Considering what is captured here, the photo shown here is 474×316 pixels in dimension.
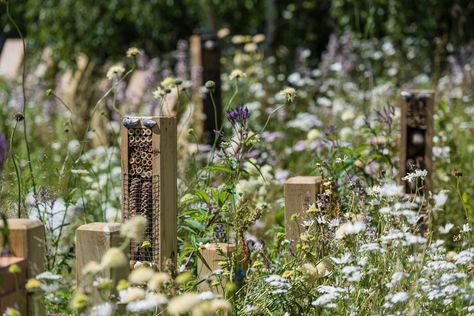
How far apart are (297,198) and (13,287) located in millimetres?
1107

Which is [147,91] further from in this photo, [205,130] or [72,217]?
[72,217]

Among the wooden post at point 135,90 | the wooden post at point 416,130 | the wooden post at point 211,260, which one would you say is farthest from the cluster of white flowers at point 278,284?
the wooden post at point 135,90

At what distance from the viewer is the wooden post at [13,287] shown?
191 cm

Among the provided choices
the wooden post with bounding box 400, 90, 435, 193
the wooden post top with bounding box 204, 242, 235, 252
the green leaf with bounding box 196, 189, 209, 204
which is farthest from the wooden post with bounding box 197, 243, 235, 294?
the wooden post with bounding box 400, 90, 435, 193

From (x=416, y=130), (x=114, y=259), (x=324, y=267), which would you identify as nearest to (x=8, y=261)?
(x=114, y=259)

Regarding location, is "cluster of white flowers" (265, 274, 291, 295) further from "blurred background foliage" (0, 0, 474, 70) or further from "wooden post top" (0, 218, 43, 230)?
"blurred background foliage" (0, 0, 474, 70)

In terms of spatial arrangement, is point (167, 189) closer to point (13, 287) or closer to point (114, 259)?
point (13, 287)

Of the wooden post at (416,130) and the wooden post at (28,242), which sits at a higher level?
the wooden post at (416,130)

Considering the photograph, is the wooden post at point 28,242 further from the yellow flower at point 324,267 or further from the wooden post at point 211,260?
the yellow flower at point 324,267

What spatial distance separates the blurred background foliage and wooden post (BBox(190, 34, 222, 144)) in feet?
9.76

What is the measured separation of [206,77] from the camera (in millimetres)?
5652

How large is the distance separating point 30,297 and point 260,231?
202 cm

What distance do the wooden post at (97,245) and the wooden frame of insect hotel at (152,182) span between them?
340mm

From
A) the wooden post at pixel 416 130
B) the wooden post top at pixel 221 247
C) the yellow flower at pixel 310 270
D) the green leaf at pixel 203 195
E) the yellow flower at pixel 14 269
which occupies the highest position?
the wooden post at pixel 416 130
